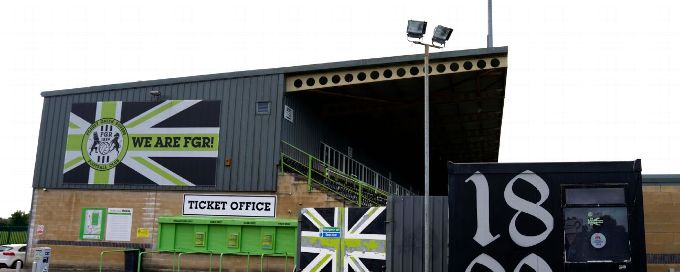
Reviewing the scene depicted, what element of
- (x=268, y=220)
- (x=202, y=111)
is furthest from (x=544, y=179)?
(x=202, y=111)

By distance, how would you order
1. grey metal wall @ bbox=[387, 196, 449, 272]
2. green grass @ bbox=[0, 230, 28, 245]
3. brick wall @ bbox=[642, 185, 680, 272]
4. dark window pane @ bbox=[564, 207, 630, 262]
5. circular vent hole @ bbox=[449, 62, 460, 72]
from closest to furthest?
dark window pane @ bbox=[564, 207, 630, 262]
grey metal wall @ bbox=[387, 196, 449, 272]
brick wall @ bbox=[642, 185, 680, 272]
circular vent hole @ bbox=[449, 62, 460, 72]
green grass @ bbox=[0, 230, 28, 245]

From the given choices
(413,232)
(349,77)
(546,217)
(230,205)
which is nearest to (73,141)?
(230,205)

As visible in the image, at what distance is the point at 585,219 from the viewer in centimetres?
1015

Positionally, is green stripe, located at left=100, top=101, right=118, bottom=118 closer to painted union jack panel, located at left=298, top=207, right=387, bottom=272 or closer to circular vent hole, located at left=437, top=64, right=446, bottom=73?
circular vent hole, located at left=437, top=64, right=446, bottom=73

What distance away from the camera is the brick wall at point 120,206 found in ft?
68.7

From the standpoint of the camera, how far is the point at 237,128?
22.2 meters

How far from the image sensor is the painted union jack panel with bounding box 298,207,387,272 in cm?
1327

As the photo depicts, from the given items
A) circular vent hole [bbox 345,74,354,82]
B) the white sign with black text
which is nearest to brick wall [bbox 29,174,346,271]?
the white sign with black text

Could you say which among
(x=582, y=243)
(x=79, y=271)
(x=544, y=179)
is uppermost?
(x=544, y=179)

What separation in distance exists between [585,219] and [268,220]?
1241 centimetres

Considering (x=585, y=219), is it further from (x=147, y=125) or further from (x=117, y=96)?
(x=117, y=96)

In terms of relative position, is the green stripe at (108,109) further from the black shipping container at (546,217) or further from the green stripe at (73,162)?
the black shipping container at (546,217)

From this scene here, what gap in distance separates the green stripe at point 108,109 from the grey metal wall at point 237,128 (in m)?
0.21

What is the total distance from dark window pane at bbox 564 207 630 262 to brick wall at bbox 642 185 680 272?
469 centimetres
